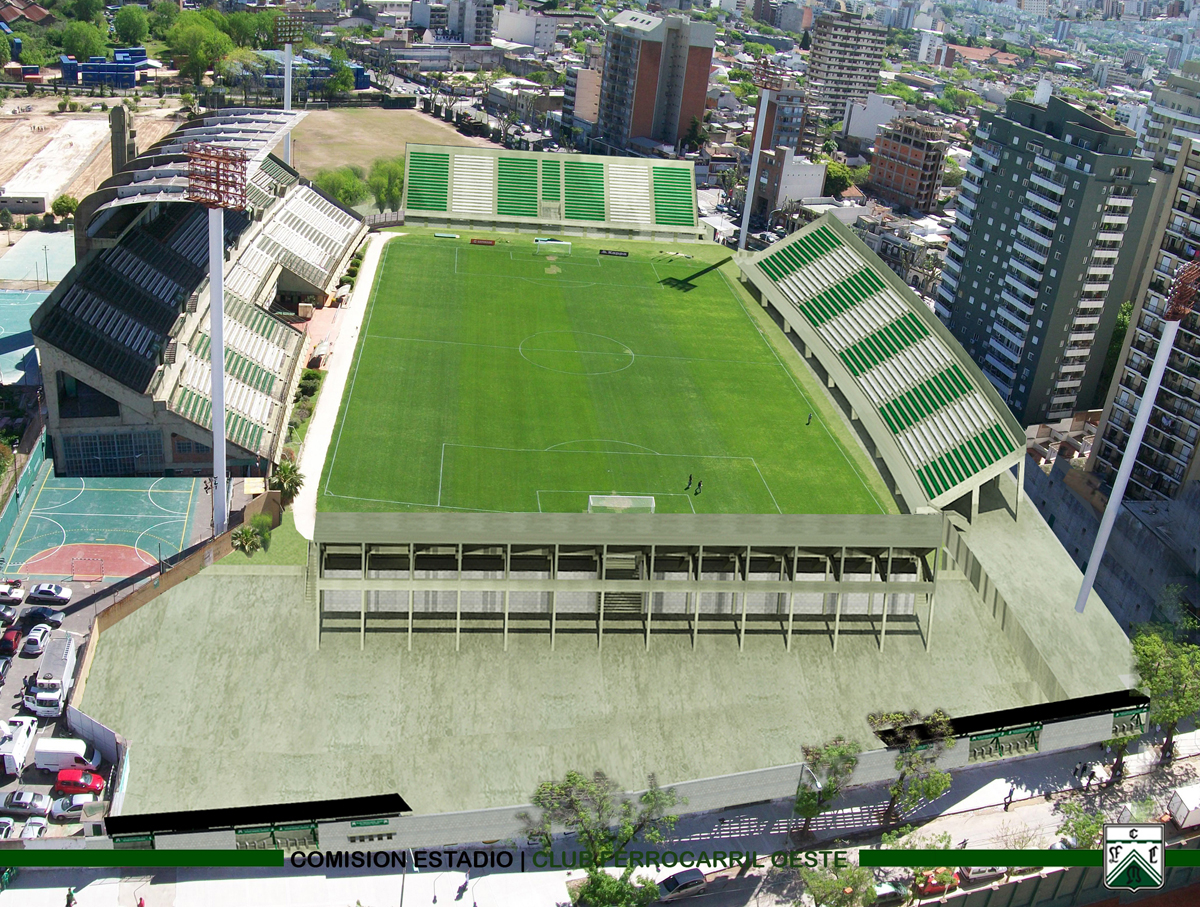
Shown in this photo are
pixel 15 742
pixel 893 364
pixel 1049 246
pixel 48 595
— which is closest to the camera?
pixel 15 742

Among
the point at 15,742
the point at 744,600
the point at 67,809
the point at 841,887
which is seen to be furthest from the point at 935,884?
the point at 15,742

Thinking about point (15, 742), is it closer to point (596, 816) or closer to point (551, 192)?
point (596, 816)

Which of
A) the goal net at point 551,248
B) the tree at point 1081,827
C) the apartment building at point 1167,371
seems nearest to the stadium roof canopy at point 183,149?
the goal net at point 551,248

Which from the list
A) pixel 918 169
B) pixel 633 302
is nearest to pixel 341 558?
pixel 633 302

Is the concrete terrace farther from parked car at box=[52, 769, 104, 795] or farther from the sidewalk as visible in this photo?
the sidewalk

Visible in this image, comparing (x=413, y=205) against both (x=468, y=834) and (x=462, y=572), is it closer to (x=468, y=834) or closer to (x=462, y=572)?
(x=462, y=572)

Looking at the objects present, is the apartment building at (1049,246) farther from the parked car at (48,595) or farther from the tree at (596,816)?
the parked car at (48,595)
